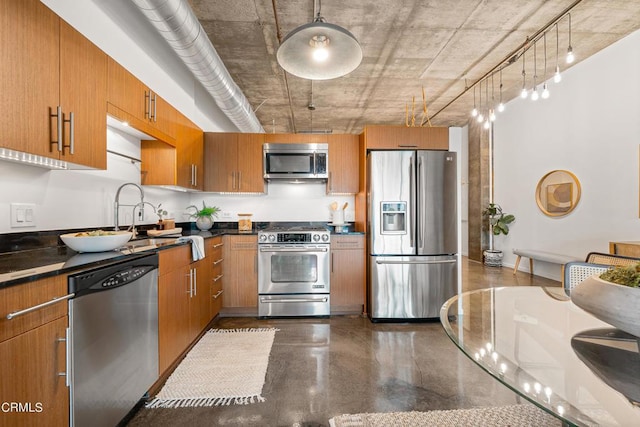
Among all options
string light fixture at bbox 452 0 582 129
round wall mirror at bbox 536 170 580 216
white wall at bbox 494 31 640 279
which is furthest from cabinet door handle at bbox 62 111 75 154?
round wall mirror at bbox 536 170 580 216

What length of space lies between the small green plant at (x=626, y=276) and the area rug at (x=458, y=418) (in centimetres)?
121

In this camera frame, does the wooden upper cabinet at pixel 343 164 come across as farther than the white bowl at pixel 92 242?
Yes

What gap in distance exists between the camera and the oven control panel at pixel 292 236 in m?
3.37

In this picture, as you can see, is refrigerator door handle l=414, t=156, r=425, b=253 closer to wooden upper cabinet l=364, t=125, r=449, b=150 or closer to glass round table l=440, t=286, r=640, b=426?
wooden upper cabinet l=364, t=125, r=449, b=150

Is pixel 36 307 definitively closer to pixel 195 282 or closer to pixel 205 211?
pixel 195 282

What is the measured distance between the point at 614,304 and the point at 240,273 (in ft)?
10.5

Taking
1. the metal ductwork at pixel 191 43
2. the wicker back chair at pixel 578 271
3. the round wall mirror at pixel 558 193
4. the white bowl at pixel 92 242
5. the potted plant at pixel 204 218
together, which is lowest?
the wicker back chair at pixel 578 271

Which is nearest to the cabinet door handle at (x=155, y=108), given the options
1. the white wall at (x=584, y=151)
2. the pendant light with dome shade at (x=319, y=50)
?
the pendant light with dome shade at (x=319, y=50)

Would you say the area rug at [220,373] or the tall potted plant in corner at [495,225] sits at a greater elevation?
the tall potted plant in corner at [495,225]

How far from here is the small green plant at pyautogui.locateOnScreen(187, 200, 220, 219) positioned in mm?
3791

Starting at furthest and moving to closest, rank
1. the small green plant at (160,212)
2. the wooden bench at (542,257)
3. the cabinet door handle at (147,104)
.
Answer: the wooden bench at (542,257)
the small green plant at (160,212)
the cabinet door handle at (147,104)

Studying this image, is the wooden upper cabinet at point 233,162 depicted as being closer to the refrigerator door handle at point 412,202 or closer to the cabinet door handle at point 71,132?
the refrigerator door handle at point 412,202

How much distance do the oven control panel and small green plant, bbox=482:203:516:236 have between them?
4346 mm

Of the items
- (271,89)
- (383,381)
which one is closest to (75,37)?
(383,381)
